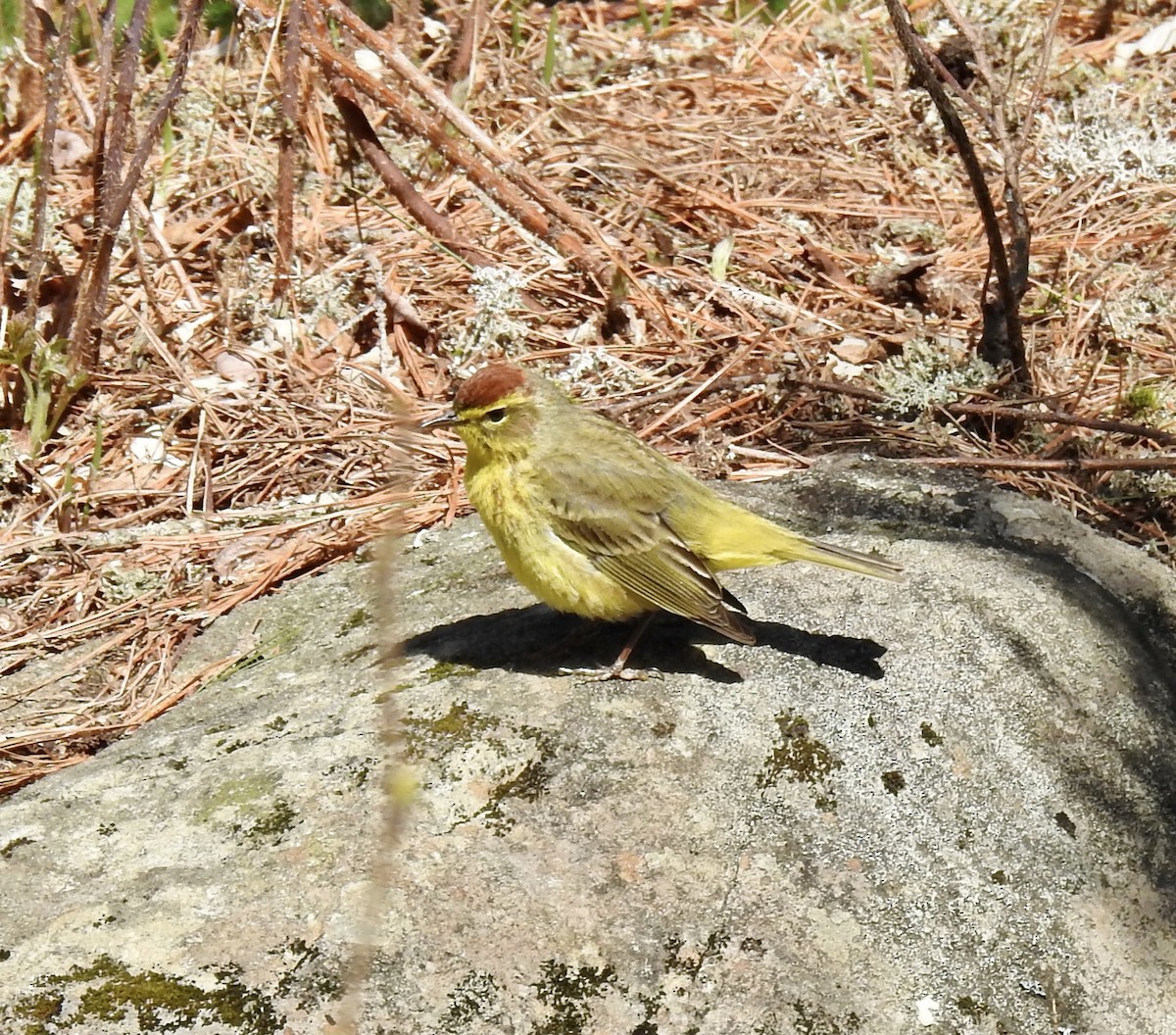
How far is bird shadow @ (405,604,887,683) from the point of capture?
392cm

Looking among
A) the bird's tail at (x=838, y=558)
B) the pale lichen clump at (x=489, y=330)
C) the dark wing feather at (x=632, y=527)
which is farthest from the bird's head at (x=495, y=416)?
the pale lichen clump at (x=489, y=330)

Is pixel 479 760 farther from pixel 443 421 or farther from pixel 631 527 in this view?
pixel 443 421

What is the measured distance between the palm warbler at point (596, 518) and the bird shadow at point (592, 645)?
0.31ft

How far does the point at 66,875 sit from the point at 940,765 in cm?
221

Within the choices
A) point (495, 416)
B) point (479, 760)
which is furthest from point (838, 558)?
point (479, 760)

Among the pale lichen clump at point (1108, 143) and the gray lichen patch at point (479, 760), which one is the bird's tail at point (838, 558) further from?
the pale lichen clump at point (1108, 143)

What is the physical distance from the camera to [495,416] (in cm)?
430

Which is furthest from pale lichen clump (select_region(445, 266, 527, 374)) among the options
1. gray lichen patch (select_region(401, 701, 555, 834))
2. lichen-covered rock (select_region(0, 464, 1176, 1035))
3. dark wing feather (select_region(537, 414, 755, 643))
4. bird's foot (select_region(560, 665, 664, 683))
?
gray lichen patch (select_region(401, 701, 555, 834))

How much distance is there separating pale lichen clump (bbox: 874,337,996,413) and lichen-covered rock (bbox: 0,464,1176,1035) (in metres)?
1.21

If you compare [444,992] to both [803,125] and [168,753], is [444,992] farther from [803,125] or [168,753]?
[803,125]

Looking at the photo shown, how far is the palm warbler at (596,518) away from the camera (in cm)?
407

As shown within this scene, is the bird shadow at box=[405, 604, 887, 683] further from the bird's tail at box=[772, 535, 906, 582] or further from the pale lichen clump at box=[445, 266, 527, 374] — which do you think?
the pale lichen clump at box=[445, 266, 527, 374]

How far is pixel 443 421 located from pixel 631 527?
0.72 meters

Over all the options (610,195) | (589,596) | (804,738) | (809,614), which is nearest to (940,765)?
(804,738)
